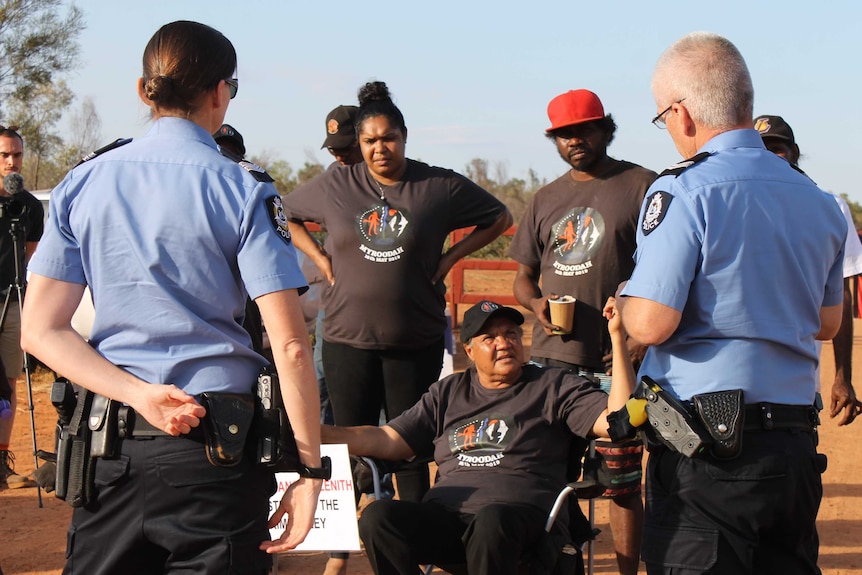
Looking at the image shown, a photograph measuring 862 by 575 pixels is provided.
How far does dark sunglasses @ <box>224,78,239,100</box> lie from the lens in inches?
108

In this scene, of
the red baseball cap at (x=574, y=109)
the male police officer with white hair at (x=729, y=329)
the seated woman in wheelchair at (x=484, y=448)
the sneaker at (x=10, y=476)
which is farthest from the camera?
the sneaker at (x=10, y=476)

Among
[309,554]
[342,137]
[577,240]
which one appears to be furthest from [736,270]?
[309,554]

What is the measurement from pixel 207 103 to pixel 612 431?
4.78 feet

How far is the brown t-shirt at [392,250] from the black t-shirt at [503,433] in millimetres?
529

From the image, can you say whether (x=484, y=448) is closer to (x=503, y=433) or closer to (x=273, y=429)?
(x=503, y=433)

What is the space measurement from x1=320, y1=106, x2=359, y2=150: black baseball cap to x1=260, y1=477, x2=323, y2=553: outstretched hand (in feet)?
11.3

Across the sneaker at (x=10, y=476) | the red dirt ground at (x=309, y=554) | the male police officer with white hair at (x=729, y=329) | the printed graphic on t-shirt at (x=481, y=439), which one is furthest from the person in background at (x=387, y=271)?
the sneaker at (x=10, y=476)

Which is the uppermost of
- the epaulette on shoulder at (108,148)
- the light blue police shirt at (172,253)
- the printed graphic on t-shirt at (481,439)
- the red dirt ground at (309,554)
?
the epaulette on shoulder at (108,148)

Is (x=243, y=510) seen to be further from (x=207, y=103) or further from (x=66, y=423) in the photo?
(x=207, y=103)

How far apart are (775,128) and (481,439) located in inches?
80.2

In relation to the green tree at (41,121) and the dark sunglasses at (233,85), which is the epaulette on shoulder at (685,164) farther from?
the green tree at (41,121)

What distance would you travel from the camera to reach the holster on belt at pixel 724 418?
2.81 m

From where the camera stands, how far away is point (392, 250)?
5.13m

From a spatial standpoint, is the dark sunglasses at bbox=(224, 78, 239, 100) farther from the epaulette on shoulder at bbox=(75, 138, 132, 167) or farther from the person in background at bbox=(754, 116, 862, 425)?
the person in background at bbox=(754, 116, 862, 425)
